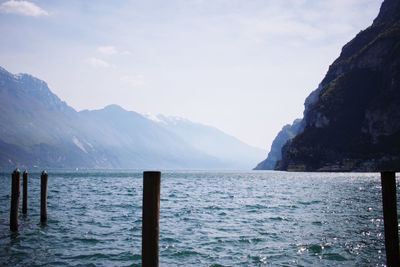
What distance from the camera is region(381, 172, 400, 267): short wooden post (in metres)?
11.6

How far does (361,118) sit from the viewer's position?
18050cm

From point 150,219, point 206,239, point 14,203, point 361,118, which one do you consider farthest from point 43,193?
point 361,118

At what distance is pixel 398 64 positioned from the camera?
160375 millimetres

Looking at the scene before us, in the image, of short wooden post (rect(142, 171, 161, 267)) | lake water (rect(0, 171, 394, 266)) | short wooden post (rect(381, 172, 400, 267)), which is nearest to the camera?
short wooden post (rect(142, 171, 161, 267))

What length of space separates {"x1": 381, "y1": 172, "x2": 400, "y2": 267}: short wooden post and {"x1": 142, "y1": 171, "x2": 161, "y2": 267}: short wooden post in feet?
24.4

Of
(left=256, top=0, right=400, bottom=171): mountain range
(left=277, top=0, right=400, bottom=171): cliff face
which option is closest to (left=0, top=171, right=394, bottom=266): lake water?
(left=256, top=0, right=400, bottom=171): mountain range

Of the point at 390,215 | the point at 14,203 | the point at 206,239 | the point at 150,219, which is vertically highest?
the point at 150,219

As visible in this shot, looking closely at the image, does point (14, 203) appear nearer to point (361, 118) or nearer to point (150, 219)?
point (150, 219)

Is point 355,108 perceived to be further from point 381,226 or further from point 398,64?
point 381,226

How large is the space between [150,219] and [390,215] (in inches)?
312

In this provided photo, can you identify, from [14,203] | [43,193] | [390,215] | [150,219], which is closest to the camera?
[150,219]

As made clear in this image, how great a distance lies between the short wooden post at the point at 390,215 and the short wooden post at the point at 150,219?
744 cm

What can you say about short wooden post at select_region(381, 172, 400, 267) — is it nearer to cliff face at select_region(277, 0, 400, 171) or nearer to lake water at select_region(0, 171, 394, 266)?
lake water at select_region(0, 171, 394, 266)

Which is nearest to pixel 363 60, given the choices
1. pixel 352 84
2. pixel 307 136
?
pixel 352 84
